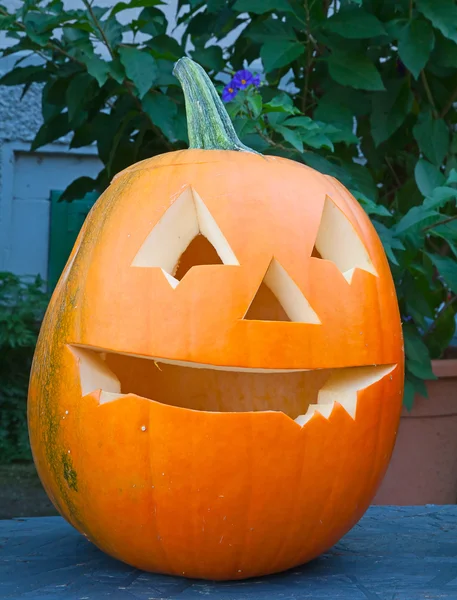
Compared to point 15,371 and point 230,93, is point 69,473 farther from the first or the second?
point 15,371

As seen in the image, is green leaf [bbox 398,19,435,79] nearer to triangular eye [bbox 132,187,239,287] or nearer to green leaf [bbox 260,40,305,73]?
green leaf [bbox 260,40,305,73]

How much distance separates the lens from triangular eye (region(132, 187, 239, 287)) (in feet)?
3.73

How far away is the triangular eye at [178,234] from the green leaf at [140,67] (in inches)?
25.9

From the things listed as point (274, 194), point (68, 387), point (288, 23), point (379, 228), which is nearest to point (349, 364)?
point (274, 194)

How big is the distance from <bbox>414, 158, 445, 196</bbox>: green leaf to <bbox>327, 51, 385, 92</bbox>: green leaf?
21 centimetres

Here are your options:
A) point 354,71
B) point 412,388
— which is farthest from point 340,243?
point 412,388

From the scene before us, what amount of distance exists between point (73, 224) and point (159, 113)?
59.0 inches

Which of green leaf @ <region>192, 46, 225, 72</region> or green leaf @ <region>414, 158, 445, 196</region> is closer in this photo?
green leaf @ <region>414, 158, 445, 196</region>

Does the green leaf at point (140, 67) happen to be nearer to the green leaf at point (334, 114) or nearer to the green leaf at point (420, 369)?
the green leaf at point (334, 114)

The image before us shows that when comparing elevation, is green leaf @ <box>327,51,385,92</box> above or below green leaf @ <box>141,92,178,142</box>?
above

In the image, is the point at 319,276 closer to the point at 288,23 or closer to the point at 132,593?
the point at 132,593

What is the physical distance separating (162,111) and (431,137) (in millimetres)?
737

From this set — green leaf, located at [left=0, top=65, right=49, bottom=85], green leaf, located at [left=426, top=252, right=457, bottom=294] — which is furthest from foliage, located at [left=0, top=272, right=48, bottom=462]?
green leaf, located at [left=426, top=252, right=457, bottom=294]

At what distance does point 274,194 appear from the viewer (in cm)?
118
